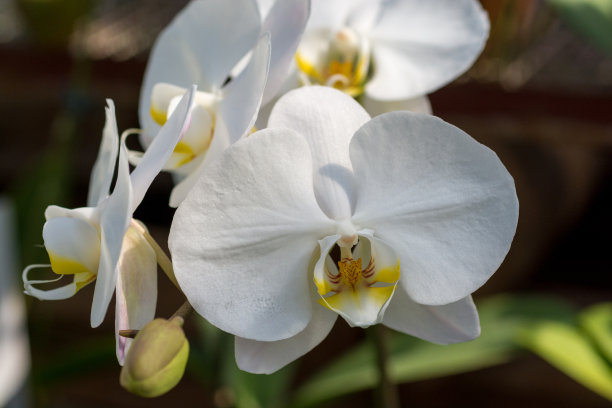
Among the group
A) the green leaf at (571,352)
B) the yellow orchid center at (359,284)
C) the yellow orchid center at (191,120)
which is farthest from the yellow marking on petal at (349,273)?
the green leaf at (571,352)

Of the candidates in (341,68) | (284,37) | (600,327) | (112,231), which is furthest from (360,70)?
(600,327)

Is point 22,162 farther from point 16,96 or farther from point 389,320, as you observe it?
point 389,320

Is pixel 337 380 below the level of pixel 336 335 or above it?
above

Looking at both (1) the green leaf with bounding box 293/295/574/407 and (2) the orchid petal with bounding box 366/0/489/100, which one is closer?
(2) the orchid petal with bounding box 366/0/489/100

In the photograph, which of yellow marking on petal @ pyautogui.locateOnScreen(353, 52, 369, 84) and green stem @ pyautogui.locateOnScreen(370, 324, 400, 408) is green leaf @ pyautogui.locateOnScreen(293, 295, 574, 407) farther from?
yellow marking on petal @ pyautogui.locateOnScreen(353, 52, 369, 84)

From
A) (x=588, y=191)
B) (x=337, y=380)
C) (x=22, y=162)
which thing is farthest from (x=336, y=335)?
(x=22, y=162)

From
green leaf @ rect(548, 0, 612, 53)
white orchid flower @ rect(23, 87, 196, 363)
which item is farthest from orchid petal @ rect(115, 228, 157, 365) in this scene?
green leaf @ rect(548, 0, 612, 53)

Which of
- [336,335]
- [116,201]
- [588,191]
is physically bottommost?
[336,335]
